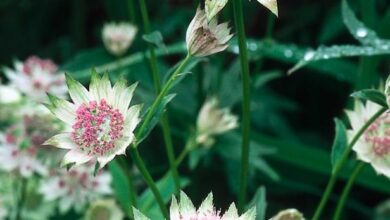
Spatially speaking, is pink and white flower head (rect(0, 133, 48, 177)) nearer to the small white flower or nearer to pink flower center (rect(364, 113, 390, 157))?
the small white flower

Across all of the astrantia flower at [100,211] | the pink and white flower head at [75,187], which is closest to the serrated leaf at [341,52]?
the astrantia flower at [100,211]

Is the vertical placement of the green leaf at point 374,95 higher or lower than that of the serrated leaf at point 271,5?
lower

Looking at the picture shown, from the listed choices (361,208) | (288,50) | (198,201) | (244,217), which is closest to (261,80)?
(288,50)

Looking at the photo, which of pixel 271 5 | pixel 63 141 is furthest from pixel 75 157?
pixel 271 5

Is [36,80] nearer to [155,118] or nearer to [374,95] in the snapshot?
[155,118]

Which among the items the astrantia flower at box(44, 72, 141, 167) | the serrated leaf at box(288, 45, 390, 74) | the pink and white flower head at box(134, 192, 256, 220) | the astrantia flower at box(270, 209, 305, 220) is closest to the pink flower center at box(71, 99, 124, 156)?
the astrantia flower at box(44, 72, 141, 167)

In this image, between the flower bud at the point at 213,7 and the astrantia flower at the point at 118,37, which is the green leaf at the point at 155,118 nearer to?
the flower bud at the point at 213,7
